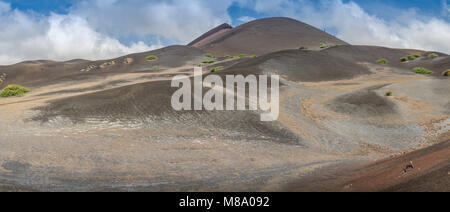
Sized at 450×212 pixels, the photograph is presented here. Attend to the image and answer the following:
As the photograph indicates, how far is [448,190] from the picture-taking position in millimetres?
5062

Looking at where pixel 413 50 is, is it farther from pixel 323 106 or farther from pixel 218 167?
pixel 218 167

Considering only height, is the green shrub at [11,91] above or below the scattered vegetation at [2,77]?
below

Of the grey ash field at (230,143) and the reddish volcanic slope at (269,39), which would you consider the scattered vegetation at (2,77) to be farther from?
the reddish volcanic slope at (269,39)

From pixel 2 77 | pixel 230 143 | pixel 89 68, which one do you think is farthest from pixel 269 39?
pixel 230 143

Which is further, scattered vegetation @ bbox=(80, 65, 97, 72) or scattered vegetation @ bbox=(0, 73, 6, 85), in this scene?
scattered vegetation @ bbox=(80, 65, 97, 72)

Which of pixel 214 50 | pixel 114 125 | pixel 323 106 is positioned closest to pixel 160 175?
pixel 114 125

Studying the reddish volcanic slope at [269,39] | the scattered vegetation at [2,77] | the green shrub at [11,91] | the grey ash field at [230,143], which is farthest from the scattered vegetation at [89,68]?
the grey ash field at [230,143]

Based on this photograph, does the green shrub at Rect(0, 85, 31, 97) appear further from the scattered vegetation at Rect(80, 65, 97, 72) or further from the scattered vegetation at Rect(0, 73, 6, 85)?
the scattered vegetation at Rect(0, 73, 6, 85)

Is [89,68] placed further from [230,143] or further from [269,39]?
[269,39]

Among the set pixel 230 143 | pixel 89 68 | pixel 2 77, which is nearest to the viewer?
pixel 230 143

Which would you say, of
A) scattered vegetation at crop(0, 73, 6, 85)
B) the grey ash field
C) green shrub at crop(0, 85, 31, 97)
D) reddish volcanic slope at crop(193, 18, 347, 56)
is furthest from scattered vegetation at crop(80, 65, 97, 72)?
the grey ash field

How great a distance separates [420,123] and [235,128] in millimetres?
10607

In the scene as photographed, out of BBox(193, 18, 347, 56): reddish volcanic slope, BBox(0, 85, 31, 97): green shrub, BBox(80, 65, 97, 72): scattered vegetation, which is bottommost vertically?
BBox(0, 85, 31, 97): green shrub
